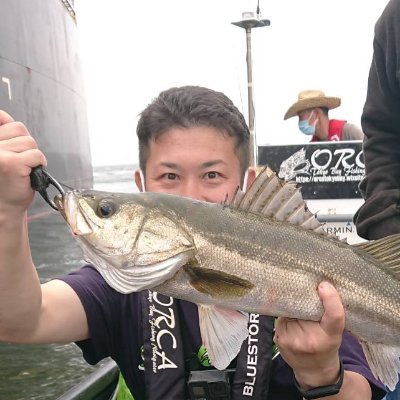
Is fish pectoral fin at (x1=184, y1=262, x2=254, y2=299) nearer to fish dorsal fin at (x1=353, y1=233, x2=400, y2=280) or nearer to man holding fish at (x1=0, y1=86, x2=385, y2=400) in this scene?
man holding fish at (x1=0, y1=86, x2=385, y2=400)

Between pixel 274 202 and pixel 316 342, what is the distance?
0.55 m

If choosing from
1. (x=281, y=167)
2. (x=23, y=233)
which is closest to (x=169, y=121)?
(x=23, y=233)

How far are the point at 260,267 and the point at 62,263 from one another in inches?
391

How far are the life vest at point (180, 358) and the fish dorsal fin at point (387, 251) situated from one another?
2.08 feet

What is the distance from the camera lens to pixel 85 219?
6.19 ft

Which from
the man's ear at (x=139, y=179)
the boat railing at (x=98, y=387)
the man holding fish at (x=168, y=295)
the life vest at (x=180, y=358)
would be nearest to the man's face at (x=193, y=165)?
the man holding fish at (x=168, y=295)

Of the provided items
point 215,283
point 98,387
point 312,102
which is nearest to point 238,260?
point 215,283

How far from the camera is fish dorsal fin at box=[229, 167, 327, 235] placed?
6.96 feet

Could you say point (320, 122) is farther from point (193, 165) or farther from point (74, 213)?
point (74, 213)

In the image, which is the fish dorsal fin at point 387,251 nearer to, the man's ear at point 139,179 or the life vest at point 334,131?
the man's ear at point 139,179

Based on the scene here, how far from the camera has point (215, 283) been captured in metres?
1.87

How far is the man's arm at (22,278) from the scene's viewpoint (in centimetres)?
197

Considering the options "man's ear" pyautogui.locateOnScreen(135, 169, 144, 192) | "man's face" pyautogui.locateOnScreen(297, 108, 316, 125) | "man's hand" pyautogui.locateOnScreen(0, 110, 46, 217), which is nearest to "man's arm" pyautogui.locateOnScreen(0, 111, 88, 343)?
Answer: "man's hand" pyautogui.locateOnScreen(0, 110, 46, 217)

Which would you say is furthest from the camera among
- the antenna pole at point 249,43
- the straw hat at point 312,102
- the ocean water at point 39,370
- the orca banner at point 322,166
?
the antenna pole at point 249,43
